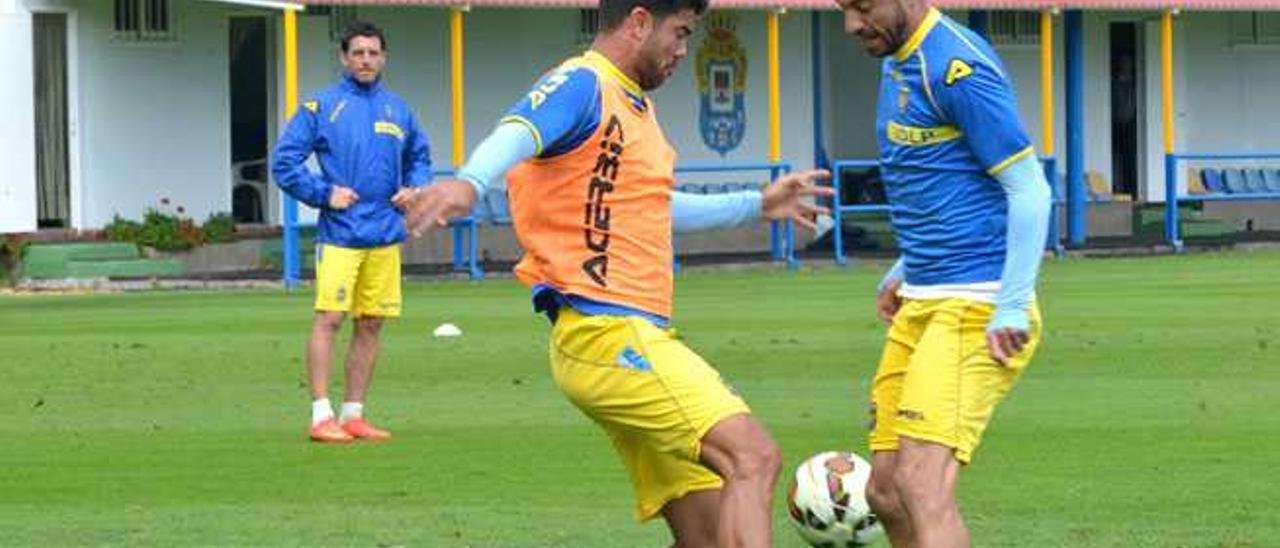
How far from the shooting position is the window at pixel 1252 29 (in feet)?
140

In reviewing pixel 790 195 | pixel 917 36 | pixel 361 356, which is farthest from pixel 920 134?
pixel 361 356

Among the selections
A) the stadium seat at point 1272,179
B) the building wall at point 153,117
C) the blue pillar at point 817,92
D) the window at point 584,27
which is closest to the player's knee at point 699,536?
the building wall at point 153,117

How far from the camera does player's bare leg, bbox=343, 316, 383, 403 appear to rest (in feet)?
48.7

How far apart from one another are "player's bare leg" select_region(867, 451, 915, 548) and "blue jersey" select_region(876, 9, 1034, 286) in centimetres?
58

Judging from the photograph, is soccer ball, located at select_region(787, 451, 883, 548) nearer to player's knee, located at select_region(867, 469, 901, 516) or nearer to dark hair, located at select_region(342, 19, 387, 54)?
player's knee, located at select_region(867, 469, 901, 516)

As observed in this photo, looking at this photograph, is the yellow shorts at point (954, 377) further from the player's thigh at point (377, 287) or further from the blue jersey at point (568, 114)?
the player's thigh at point (377, 287)

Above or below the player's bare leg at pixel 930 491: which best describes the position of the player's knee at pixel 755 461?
above

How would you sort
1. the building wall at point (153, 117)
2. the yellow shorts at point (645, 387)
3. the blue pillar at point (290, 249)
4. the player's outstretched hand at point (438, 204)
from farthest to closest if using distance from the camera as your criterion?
1. the building wall at point (153, 117)
2. the blue pillar at point (290, 249)
3. the yellow shorts at point (645, 387)
4. the player's outstretched hand at point (438, 204)

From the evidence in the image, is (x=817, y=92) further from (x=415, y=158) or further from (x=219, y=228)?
(x=415, y=158)

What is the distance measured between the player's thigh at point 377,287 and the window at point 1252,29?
97.0 ft

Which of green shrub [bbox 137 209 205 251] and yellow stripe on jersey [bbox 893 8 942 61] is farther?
green shrub [bbox 137 209 205 251]

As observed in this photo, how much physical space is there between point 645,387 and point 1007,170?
1313 mm

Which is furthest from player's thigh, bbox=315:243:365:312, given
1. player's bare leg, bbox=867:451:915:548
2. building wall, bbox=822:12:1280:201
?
building wall, bbox=822:12:1280:201

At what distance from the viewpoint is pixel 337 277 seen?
1491 cm
